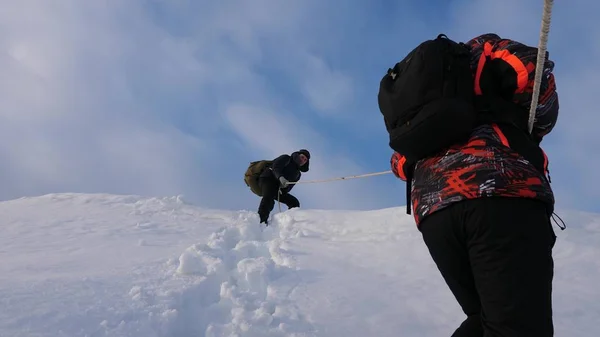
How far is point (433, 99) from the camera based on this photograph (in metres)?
1.55

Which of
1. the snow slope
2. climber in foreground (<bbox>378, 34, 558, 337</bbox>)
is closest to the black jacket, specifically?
the snow slope

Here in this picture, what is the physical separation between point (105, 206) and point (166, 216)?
4.87ft

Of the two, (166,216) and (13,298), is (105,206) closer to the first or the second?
(166,216)

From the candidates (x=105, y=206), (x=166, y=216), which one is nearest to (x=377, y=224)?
(x=166, y=216)

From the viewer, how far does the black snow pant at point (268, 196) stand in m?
7.89

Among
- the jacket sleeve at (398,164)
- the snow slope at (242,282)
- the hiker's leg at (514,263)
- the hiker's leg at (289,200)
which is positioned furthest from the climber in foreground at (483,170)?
the hiker's leg at (289,200)

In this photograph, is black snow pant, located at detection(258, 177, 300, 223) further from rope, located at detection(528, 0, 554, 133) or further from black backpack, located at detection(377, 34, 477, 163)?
rope, located at detection(528, 0, 554, 133)

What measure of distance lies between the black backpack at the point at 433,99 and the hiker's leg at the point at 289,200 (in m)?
7.16

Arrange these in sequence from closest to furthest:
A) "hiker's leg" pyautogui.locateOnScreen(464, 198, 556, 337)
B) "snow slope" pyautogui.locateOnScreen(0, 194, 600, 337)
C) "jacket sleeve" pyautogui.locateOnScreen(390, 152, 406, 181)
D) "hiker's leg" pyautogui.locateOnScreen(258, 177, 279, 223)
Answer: "hiker's leg" pyautogui.locateOnScreen(464, 198, 556, 337) → "jacket sleeve" pyautogui.locateOnScreen(390, 152, 406, 181) → "snow slope" pyautogui.locateOnScreen(0, 194, 600, 337) → "hiker's leg" pyautogui.locateOnScreen(258, 177, 279, 223)

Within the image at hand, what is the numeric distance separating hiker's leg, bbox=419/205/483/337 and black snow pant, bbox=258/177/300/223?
625 cm

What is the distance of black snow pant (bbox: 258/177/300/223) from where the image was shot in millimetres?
7895

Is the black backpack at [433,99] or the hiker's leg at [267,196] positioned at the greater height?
the hiker's leg at [267,196]

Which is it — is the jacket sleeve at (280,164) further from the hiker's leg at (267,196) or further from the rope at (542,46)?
the rope at (542,46)

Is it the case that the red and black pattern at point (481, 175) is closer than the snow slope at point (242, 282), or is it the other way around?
the red and black pattern at point (481, 175)
